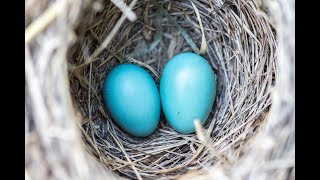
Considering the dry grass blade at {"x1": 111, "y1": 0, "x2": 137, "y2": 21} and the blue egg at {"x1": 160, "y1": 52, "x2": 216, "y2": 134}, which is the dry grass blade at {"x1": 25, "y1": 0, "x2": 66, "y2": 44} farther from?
the blue egg at {"x1": 160, "y1": 52, "x2": 216, "y2": 134}

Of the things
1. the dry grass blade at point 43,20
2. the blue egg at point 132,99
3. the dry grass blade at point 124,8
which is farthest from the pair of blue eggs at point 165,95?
the dry grass blade at point 43,20

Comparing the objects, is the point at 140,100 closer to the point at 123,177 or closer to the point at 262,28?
the point at 123,177

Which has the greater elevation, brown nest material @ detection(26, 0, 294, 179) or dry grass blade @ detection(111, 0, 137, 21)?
dry grass blade @ detection(111, 0, 137, 21)

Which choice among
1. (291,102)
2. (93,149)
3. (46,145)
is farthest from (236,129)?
(46,145)

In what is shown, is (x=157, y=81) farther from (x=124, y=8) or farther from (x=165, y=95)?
(x=124, y=8)

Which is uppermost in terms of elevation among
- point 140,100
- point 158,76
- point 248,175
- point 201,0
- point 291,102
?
point 201,0

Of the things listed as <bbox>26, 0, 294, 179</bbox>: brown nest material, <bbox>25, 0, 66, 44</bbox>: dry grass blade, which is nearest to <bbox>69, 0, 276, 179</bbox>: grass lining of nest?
<bbox>26, 0, 294, 179</bbox>: brown nest material
